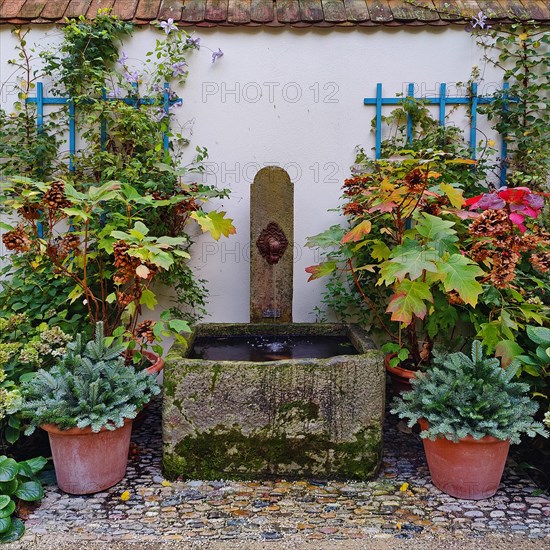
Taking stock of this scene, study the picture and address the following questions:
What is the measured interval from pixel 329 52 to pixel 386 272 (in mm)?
2116

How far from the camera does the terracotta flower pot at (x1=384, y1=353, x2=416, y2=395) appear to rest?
3090mm

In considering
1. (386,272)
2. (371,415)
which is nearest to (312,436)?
(371,415)

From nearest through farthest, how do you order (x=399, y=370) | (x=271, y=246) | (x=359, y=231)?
(x=359, y=231)
(x=399, y=370)
(x=271, y=246)

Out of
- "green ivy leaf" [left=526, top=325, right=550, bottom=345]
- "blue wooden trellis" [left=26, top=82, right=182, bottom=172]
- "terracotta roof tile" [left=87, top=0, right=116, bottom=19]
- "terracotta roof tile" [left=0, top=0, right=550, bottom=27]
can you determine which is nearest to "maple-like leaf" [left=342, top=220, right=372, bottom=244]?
"green ivy leaf" [left=526, top=325, right=550, bottom=345]

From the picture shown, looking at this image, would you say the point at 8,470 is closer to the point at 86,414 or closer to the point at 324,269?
the point at 86,414

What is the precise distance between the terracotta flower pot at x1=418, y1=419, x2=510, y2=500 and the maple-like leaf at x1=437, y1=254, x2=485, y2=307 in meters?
0.69

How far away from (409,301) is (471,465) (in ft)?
2.84

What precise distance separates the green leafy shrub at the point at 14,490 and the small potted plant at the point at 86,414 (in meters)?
0.14

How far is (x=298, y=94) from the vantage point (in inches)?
150

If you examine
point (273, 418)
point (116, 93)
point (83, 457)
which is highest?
point (116, 93)

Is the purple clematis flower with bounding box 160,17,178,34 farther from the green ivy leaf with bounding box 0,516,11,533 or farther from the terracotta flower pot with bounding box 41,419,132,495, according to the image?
the green ivy leaf with bounding box 0,516,11,533

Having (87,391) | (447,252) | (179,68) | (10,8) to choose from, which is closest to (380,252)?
(447,252)

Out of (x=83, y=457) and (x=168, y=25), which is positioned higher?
(x=168, y=25)

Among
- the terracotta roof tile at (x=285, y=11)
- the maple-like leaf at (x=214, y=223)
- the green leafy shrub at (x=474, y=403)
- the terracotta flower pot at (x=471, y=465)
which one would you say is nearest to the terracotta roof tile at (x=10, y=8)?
the terracotta roof tile at (x=285, y=11)
